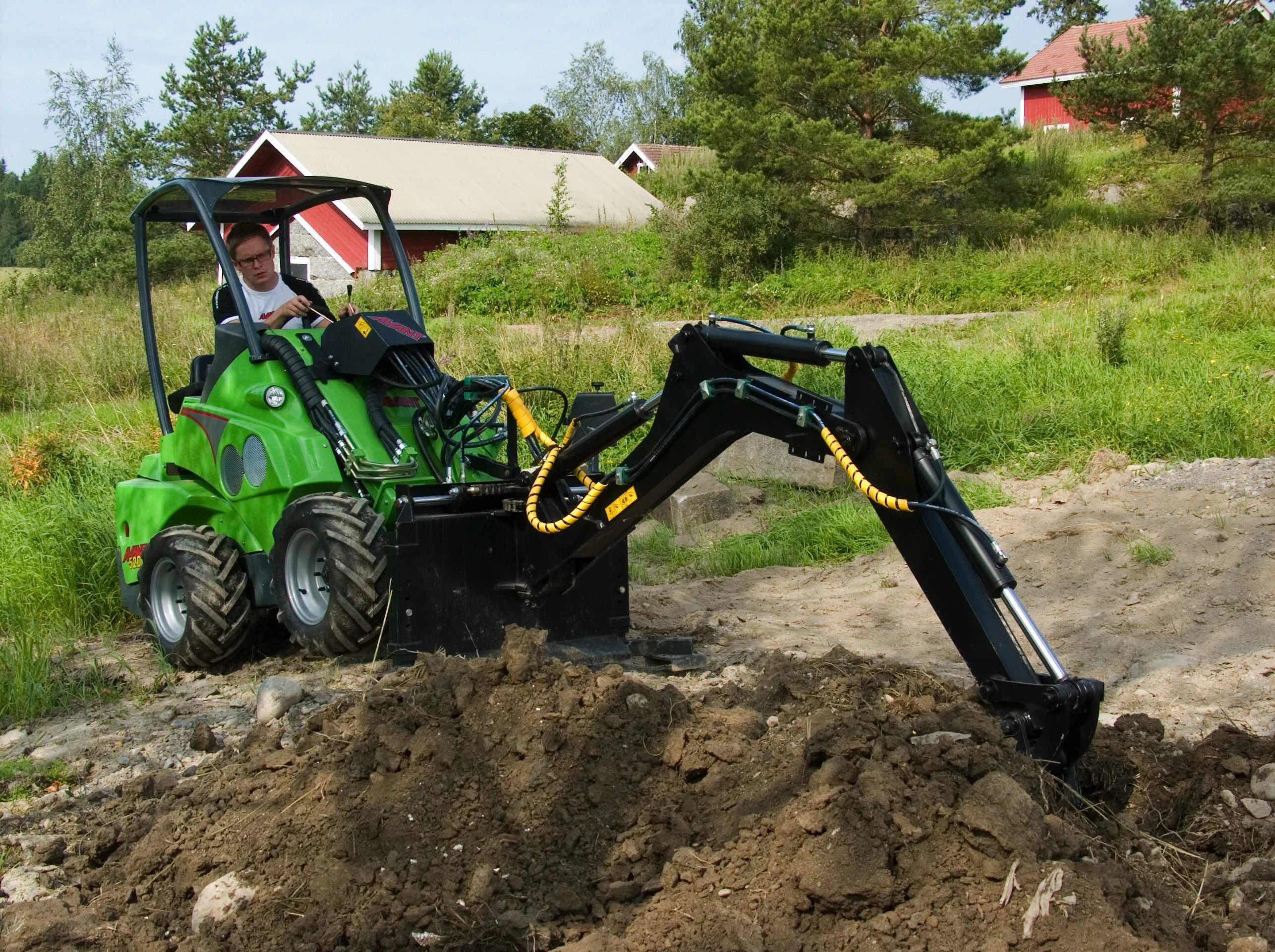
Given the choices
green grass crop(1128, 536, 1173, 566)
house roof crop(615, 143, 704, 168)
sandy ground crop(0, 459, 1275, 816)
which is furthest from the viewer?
house roof crop(615, 143, 704, 168)

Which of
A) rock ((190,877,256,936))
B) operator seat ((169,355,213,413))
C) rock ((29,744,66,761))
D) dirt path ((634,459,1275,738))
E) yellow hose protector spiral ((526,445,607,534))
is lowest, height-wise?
dirt path ((634,459,1275,738))

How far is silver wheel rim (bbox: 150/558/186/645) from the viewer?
233 inches

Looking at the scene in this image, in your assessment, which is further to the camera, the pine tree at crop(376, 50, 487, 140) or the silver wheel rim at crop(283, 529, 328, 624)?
the pine tree at crop(376, 50, 487, 140)

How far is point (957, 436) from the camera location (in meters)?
9.22

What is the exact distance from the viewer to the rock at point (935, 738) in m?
3.24

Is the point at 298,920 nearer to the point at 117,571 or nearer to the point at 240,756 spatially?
the point at 240,756

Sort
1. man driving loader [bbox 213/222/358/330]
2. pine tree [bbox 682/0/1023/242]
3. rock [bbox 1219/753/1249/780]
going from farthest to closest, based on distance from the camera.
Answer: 1. pine tree [bbox 682/0/1023/242]
2. man driving loader [bbox 213/222/358/330]
3. rock [bbox 1219/753/1249/780]

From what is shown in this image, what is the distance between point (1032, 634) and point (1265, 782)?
A: 928mm

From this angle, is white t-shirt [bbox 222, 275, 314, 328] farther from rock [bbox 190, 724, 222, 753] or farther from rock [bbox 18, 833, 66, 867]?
rock [bbox 18, 833, 66, 867]

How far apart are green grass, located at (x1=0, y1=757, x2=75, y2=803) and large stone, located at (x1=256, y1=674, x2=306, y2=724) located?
682 millimetres

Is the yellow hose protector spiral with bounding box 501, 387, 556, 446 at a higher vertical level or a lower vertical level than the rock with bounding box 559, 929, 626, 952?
higher

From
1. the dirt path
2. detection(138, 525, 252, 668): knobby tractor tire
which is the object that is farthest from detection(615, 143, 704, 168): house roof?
detection(138, 525, 252, 668): knobby tractor tire

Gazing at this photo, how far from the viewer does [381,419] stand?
5496 mm

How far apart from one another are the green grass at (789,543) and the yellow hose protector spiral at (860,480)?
3.81m
